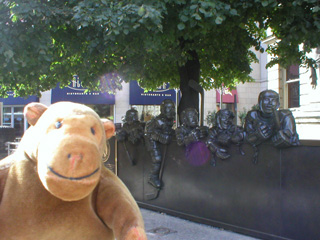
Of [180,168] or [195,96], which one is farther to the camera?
[195,96]

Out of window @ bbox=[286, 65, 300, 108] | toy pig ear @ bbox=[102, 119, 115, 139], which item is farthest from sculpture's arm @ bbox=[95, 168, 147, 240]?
window @ bbox=[286, 65, 300, 108]

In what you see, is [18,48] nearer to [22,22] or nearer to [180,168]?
[22,22]

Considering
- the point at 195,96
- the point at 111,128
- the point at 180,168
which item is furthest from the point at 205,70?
the point at 111,128

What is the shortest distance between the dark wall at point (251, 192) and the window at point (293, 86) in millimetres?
10976

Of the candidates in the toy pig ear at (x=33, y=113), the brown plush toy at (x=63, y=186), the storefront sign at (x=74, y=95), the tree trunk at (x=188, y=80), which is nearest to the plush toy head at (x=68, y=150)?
the brown plush toy at (x=63, y=186)

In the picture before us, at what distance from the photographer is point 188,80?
782 cm

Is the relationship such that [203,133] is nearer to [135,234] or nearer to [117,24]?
[117,24]

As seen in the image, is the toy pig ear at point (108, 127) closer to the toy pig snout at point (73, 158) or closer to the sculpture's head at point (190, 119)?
the toy pig snout at point (73, 158)

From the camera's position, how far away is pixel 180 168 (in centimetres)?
579

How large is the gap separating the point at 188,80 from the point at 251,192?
376cm

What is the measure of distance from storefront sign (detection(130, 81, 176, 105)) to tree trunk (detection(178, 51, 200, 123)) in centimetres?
1145

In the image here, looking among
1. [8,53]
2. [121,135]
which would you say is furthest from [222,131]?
[8,53]

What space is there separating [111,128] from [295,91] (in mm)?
14617

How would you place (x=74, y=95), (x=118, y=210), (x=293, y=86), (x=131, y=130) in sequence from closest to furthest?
(x=118, y=210)
(x=131, y=130)
(x=293, y=86)
(x=74, y=95)
